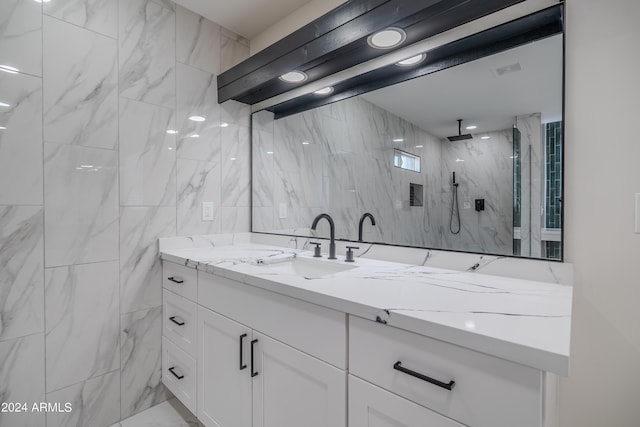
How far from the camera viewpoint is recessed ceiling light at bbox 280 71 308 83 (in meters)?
1.68

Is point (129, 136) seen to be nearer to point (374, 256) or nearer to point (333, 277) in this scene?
point (333, 277)

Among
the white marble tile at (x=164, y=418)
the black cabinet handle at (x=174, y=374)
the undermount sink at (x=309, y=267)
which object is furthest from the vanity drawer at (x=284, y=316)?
the white marble tile at (x=164, y=418)

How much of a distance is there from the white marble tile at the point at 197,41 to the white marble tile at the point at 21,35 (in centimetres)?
66

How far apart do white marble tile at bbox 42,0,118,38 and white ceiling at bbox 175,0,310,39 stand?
41cm

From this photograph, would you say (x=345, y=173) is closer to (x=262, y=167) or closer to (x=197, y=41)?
(x=262, y=167)

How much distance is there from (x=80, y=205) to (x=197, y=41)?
4.12 ft

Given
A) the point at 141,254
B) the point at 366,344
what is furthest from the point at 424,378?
the point at 141,254

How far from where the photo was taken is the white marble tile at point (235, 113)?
6.97ft

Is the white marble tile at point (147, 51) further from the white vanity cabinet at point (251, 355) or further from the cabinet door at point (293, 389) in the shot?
Answer: the cabinet door at point (293, 389)

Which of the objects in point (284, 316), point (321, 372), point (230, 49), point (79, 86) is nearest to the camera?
point (321, 372)

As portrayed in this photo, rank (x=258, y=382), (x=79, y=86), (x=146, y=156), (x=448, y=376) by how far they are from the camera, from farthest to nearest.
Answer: (x=146, y=156) < (x=79, y=86) < (x=258, y=382) < (x=448, y=376)

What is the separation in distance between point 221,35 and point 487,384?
243 centimetres

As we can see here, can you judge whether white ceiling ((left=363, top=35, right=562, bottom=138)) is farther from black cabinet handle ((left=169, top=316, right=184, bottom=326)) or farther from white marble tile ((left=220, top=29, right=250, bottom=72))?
black cabinet handle ((left=169, top=316, right=184, bottom=326))

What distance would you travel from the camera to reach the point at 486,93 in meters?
1.26
